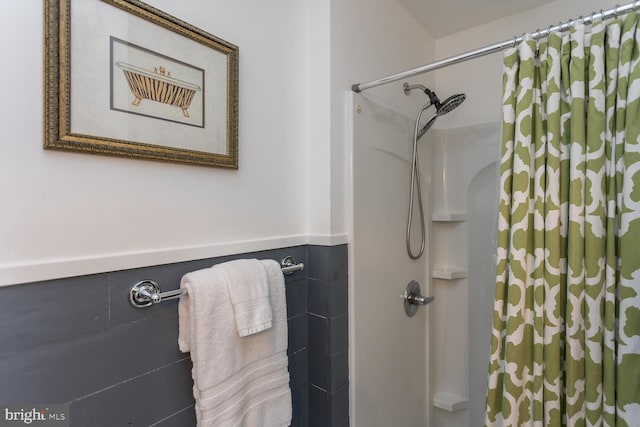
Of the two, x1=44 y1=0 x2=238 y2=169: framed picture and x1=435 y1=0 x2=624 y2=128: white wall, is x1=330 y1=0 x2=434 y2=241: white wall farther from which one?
x1=44 y1=0 x2=238 y2=169: framed picture

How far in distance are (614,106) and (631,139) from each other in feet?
0.39

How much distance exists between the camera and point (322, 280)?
1211mm

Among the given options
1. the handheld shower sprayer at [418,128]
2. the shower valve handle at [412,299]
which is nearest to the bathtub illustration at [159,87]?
the handheld shower sprayer at [418,128]

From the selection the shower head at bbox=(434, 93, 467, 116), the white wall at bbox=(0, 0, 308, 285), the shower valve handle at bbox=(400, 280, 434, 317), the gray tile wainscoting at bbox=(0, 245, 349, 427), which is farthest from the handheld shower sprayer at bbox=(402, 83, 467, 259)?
the gray tile wainscoting at bbox=(0, 245, 349, 427)

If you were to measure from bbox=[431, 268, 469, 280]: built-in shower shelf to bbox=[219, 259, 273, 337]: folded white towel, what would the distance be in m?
1.31

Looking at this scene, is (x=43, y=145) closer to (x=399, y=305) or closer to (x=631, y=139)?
(x=631, y=139)

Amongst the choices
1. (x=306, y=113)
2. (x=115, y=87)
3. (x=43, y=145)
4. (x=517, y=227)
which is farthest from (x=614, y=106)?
(x=43, y=145)

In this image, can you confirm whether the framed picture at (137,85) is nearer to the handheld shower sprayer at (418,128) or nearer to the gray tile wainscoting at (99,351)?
the gray tile wainscoting at (99,351)

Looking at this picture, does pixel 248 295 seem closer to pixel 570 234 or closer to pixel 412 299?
pixel 570 234

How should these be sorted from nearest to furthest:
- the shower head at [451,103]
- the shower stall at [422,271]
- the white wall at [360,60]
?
the white wall at [360,60], the shower stall at [422,271], the shower head at [451,103]

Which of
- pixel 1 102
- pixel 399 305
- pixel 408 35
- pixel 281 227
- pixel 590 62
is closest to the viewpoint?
pixel 1 102

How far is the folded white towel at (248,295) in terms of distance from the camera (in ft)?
2.83

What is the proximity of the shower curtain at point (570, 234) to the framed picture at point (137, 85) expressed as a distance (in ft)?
3.05

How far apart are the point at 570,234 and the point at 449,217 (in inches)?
39.1
